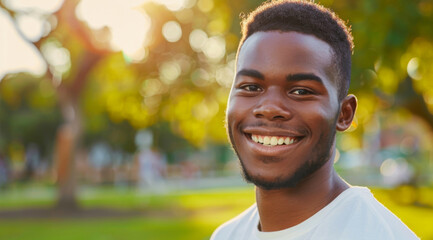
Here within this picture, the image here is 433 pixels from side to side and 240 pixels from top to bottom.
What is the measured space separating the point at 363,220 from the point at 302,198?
28 cm

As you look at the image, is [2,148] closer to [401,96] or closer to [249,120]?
[401,96]

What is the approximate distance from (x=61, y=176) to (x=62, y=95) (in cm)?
259

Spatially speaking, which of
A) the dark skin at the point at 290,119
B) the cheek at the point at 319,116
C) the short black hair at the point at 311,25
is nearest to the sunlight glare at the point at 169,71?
the short black hair at the point at 311,25

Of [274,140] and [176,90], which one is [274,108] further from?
[176,90]

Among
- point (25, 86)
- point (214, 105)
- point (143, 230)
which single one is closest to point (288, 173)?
point (143, 230)

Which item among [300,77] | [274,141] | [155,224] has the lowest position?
[155,224]

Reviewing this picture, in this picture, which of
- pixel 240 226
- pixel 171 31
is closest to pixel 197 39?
pixel 171 31

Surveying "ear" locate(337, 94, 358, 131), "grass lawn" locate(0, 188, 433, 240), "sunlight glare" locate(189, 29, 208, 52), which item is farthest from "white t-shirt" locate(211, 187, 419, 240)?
"sunlight glare" locate(189, 29, 208, 52)

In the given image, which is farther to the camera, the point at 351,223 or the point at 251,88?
the point at 251,88

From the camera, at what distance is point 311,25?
6.67ft

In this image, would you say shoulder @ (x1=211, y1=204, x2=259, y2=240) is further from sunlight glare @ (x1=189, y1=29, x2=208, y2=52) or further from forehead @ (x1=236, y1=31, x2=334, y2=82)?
sunlight glare @ (x1=189, y1=29, x2=208, y2=52)

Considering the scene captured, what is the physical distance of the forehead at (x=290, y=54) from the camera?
1968 mm

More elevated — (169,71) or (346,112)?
(169,71)

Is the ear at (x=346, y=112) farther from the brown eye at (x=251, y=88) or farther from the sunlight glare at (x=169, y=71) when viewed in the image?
the sunlight glare at (x=169, y=71)
